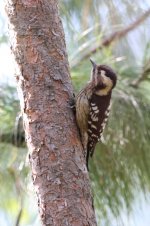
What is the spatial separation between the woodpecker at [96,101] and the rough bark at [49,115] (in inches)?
8.0

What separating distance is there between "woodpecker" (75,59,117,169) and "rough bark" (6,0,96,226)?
20 centimetres

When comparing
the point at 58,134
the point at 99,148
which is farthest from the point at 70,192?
the point at 99,148

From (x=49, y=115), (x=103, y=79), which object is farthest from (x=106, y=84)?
(x=49, y=115)

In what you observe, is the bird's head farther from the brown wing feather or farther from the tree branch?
the tree branch

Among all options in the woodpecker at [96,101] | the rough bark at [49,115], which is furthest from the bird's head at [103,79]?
the rough bark at [49,115]

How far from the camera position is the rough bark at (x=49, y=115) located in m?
1.91

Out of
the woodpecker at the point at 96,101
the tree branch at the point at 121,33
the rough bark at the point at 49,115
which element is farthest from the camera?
the tree branch at the point at 121,33

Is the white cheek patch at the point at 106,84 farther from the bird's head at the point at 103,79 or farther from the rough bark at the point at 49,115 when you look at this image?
the rough bark at the point at 49,115

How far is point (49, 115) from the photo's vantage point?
2.03 m

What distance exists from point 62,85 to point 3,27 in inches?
23.3

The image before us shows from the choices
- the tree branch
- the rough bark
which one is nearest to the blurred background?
the tree branch

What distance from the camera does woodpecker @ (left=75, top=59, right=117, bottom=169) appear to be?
2315mm

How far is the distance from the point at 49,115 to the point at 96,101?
0.42 meters

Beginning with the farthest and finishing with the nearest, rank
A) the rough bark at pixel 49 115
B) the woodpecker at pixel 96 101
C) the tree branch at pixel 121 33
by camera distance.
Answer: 1. the tree branch at pixel 121 33
2. the woodpecker at pixel 96 101
3. the rough bark at pixel 49 115
